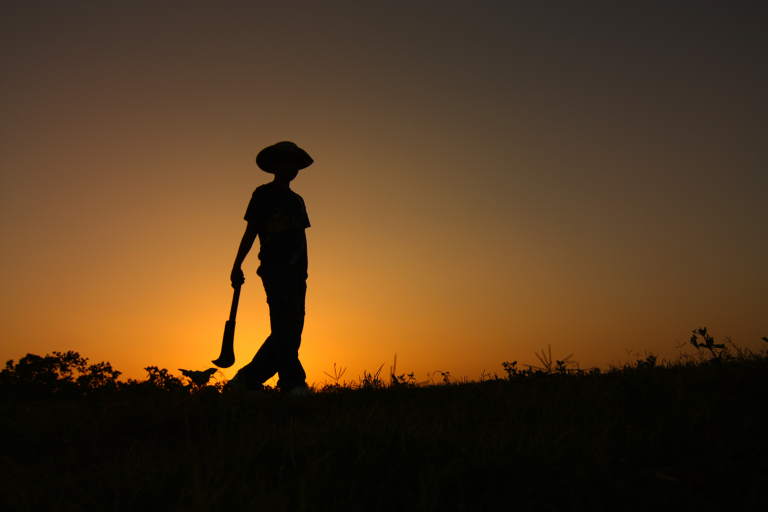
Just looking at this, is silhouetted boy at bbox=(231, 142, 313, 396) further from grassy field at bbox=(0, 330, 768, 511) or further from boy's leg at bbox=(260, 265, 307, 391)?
grassy field at bbox=(0, 330, 768, 511)

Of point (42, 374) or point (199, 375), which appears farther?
point (42, 374)

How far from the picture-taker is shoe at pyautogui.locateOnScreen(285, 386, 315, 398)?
12.4 ft

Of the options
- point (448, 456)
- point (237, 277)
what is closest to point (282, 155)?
point (237, 277)

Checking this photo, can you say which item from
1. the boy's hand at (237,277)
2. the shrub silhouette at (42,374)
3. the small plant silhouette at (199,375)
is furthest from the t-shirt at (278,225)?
the shrub silhouette at (42,374)

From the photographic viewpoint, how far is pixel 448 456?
5.44ft

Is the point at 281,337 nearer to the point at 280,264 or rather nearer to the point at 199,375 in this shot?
the point at 280,264

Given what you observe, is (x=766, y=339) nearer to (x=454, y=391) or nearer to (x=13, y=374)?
(x=454, y=391)

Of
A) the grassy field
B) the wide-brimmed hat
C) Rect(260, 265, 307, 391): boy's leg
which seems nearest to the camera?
the grassy field

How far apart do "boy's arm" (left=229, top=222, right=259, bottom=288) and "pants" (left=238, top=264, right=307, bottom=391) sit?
0.22 metres

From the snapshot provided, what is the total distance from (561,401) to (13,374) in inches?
355

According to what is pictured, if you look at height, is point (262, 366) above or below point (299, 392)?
above

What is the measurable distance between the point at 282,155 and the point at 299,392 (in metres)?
2.54

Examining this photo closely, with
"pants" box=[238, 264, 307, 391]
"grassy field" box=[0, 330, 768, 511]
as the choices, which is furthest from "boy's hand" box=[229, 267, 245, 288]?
"grassy field" box=[0, 330, 768, 511]

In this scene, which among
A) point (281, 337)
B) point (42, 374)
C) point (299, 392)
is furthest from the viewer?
point (42, 374)
